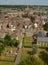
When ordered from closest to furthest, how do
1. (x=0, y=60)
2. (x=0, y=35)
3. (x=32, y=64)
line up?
(x=32, y=64), (x=0, y=60), (x=0, y=35)

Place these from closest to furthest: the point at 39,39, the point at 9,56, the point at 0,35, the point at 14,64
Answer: the point at 14,64
the point at 9,56
the point at 39,39
the point at 0,35

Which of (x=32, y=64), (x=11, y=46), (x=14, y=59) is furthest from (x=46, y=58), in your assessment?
(x=11, y=46)

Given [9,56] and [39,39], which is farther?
[39,39]

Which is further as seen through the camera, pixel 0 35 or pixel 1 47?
pixel 0 35

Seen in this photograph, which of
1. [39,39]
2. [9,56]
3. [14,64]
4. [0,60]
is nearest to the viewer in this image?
[14,64]

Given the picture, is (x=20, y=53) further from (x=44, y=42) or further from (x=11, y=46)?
(x=44, y=42)

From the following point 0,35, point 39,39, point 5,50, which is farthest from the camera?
point 0,35

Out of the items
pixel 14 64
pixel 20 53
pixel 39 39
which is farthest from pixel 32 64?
pixel 39 39

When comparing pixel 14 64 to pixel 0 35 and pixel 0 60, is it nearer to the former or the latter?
pixel 0 60
